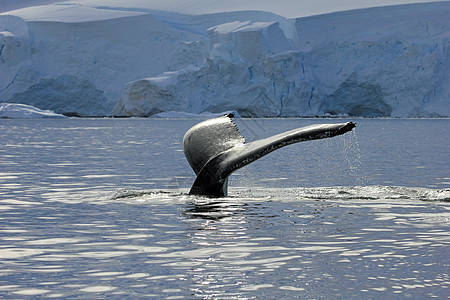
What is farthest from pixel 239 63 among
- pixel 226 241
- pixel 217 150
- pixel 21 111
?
pixel 226 241

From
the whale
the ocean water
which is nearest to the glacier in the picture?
the ocean water

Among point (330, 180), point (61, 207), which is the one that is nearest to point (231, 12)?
point (330, 180)

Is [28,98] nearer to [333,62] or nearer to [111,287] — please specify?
Answer: [333,62]

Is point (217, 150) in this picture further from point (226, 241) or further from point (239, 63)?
point (239, 63)

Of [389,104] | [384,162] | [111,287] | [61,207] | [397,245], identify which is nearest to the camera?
[111,287]

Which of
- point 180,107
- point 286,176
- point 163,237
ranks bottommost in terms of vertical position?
point 180,107

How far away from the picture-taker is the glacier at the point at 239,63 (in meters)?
62.4

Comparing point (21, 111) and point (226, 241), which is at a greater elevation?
point (226, 241)

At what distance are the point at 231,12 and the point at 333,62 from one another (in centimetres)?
2065

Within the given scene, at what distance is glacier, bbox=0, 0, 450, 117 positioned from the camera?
62.4m

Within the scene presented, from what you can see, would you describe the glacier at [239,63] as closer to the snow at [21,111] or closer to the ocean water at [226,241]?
the snow at [21,111]

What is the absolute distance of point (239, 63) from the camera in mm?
63250

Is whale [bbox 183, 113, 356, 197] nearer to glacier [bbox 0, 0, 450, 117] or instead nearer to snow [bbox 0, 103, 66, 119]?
glacier [bbox 0, 0, 450, 117]

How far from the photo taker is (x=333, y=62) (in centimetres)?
6662
